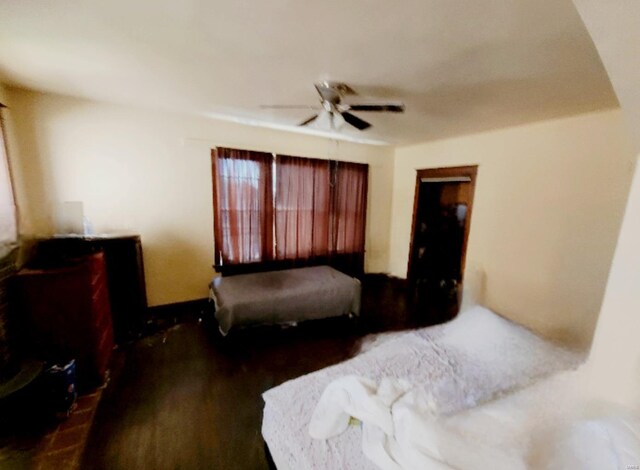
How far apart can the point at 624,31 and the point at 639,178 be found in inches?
17.4

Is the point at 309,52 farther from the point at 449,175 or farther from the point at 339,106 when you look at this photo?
the point at 449,175

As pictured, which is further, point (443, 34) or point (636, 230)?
point (443, 34)

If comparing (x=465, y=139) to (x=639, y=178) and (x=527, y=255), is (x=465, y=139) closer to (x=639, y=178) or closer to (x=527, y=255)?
(x=527, y=255)

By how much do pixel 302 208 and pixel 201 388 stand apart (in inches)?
101

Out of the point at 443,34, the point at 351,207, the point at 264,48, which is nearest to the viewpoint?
the point at 443,34

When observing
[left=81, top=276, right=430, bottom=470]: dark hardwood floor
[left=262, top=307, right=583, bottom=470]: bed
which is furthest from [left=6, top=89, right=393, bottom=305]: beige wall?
[left=262, top=307, right=583, bottom=470]: bed

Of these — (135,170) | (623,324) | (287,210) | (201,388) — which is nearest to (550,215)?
(623,324)

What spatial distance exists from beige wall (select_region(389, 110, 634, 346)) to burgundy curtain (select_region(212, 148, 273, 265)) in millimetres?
2861

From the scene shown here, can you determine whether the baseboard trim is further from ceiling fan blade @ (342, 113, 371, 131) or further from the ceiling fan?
ceiling fan blade @ (342, 113, 371, 131)

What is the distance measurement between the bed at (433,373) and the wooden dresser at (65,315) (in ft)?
5.23

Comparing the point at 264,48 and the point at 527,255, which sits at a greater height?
the point at 264,48

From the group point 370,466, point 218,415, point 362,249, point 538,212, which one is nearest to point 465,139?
point 538,212

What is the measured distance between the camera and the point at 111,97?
2.51 meters

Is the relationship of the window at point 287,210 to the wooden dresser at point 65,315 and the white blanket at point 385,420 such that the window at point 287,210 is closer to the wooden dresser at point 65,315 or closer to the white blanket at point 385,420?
the wooden dresser at point 65,315
